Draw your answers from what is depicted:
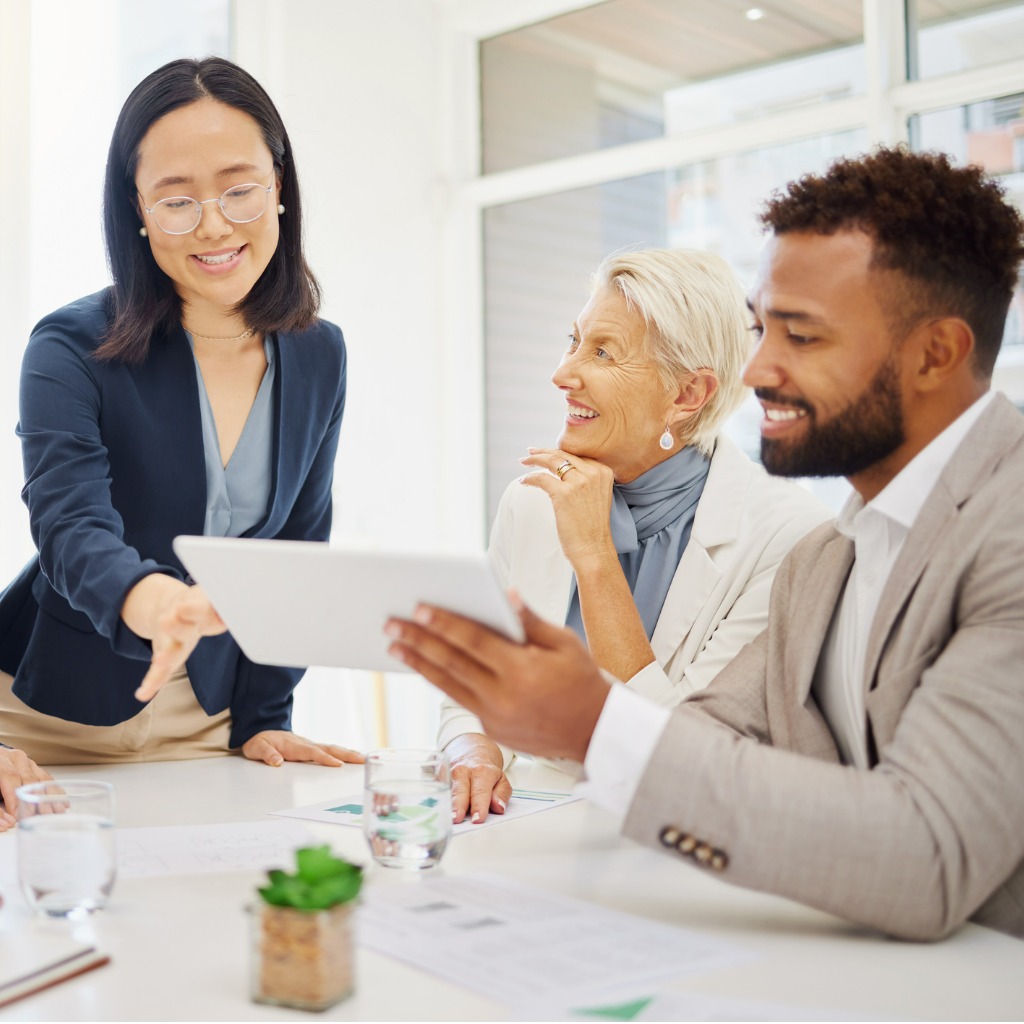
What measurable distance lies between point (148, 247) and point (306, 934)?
1482mm

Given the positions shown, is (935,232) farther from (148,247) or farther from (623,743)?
(148,247)

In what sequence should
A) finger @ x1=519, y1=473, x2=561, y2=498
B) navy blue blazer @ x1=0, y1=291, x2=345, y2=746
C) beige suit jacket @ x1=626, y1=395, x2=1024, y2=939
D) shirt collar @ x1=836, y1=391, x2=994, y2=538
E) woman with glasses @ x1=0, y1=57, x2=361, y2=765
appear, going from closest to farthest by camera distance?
1. beige suit jacket @ x1=626, y1=395, x2=1024, y2=939
2. shirt collar @ x1=836, y1=391, x2=994, y2=538
3. navy blue blazer @ x1=0, y1=291, x2=345, y2=746
4. woman with glasses @ x1=0, y1=57, x2=361, y2=765
5. finger @ x1=519, y1=473, x2=561, y2=498

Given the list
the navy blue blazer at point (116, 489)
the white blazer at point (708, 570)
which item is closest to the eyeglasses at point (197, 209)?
the navy blue blazer at point (116, 489)

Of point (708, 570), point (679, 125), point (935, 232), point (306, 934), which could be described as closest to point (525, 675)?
point (306, 934)

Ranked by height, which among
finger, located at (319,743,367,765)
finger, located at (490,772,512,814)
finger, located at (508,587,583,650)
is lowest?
finger, located at (319,743,367,765)

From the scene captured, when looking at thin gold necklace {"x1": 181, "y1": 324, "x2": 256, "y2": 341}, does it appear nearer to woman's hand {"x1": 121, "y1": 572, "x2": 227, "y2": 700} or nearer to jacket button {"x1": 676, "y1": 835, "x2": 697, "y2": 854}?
woman's hand {"x1": 121, "y1": 572, "x2": 227, "y2": 700}

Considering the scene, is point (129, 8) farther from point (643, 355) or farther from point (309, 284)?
point (643, 355)

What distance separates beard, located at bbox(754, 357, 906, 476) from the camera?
1445 millimetres

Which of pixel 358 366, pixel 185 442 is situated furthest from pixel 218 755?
pixel 358 366

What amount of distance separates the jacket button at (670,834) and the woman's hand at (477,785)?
1.61ft

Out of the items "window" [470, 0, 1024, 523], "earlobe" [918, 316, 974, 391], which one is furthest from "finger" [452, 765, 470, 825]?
"window" [470, 0, 1024, 523]

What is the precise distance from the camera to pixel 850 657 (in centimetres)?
145

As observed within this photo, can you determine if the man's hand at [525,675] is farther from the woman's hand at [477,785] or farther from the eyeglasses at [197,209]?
the eyeglasses at [197,209]

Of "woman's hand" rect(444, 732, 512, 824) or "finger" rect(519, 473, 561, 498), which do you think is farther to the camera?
"finger" rect(519, 473, 561, 498)
